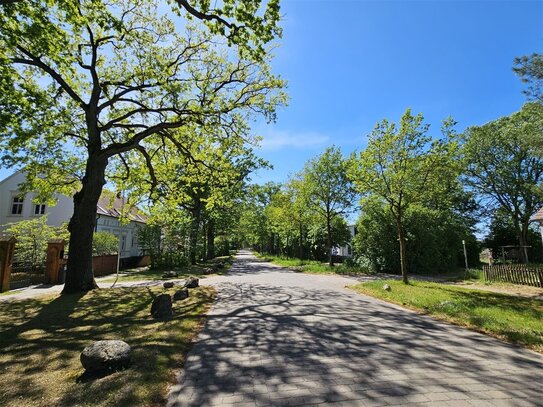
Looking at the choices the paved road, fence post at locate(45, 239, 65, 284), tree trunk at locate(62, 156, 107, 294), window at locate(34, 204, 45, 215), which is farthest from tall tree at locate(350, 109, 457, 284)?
window at locate(34, 204, 45, 215)

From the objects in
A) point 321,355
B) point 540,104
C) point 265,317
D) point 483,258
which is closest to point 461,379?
point 321,355

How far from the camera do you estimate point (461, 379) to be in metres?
4.21

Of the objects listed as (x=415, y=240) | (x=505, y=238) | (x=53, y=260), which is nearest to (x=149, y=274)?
(x=53, y=260)

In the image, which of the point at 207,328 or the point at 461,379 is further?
the point at 207,328

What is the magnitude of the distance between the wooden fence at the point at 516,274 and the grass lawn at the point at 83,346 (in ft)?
48.6

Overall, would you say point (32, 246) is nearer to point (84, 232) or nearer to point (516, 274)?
point (84, 232)

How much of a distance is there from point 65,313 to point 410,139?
47.7 feet

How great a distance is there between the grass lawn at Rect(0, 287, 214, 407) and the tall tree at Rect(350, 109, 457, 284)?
9.54 metres

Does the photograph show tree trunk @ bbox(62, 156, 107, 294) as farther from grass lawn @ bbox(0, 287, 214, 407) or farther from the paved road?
the paved road

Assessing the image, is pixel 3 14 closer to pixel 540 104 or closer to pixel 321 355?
pixel 321 355

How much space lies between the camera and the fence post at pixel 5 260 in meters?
12.9

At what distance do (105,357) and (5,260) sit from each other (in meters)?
12.2

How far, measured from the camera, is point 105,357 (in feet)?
14.3

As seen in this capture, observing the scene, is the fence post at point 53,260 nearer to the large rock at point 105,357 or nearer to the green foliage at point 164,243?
the green foliage at point 164,243
